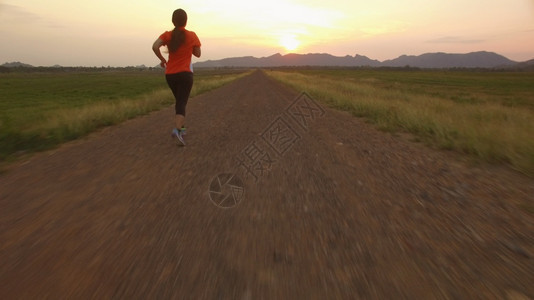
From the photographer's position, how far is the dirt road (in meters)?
1.56

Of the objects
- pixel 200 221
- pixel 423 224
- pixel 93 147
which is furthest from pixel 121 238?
pixel 93 147

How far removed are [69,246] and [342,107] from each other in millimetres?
10070

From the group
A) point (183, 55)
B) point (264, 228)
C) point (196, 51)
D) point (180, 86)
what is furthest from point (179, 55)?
point (264, 228)

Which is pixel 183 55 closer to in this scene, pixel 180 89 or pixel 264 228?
pixel 180 89

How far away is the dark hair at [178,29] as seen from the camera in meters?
4.66

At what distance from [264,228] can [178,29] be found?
3.80 meters

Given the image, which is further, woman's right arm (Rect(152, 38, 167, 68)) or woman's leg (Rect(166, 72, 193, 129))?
woman's leg (Rect(166, 72, 193, 129))

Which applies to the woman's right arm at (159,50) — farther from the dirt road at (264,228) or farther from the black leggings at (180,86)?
the dirt road at (264,228)

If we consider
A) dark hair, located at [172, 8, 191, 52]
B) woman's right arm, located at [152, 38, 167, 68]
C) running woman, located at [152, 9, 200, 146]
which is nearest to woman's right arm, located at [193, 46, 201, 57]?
running woman, located at [152, 9, 200, 146]

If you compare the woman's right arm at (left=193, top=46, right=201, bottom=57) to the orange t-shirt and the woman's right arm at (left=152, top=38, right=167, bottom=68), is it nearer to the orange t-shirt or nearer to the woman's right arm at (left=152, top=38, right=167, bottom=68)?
the orange t-shirt

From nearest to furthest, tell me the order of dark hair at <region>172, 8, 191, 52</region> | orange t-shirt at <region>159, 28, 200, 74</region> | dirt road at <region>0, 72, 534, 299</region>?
dirt road at <region>0, 72, 534, 299</region> < dark hair at <region>172, 8, 191, 52</region> < orange t-shirt at <region>159, 28, 200, 74</region>

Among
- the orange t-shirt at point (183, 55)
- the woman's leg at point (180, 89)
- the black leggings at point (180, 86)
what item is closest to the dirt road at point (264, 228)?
the woman's leg at point (180, 89)

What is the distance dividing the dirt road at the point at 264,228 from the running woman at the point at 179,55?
106 cm

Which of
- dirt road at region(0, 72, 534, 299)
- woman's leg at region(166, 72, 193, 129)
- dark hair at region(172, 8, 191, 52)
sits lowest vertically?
dirt road at region(0, 72, 534, 299)
